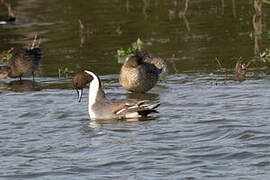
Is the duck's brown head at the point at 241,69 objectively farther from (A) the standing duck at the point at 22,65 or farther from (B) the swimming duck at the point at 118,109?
(A) the standing duck at the point at 22,65

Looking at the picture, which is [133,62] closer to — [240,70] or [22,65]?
[240,70]

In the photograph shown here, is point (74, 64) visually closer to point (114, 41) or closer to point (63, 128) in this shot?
point (114, 41)

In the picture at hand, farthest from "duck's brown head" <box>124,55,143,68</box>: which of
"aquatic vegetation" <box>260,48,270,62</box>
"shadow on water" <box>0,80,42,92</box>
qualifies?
"aquatic vegetation" <box>260,48,270,62</box>

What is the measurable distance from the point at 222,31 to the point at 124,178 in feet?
47.4

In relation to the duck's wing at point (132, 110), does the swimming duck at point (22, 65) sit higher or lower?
higher

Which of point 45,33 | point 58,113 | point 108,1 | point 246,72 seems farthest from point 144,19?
point 58,113

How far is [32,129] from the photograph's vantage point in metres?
11.9

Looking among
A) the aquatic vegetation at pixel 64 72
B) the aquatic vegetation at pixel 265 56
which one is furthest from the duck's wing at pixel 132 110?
the aquatic vegetation at pixel 265 56

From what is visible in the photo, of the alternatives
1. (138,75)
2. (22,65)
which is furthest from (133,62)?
(22,65)

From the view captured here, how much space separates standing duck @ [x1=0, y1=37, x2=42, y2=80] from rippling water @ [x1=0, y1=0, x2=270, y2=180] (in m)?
0.25

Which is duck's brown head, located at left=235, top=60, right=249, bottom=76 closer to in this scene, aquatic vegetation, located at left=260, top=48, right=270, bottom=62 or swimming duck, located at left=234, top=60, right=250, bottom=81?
swimming duck, located at left=234, top=60, right=250, bottom=81

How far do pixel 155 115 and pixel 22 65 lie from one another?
597 centimetres

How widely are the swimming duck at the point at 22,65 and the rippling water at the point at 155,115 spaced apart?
26 centimetres

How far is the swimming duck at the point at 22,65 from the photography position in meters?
17.4
